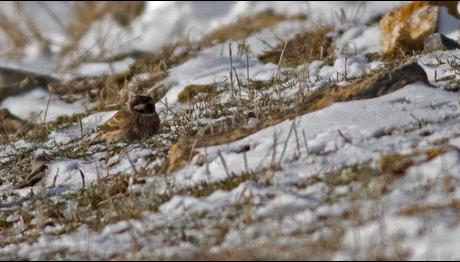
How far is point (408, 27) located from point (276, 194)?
5167 mm

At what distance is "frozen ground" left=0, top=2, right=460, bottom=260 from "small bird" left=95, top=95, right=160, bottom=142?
277 mm

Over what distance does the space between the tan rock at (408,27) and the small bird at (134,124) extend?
3082 mm

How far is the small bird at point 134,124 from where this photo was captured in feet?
21.0

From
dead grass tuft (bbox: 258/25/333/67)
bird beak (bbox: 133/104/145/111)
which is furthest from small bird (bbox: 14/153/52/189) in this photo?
dead grass tuft (bbox: 258/25/333/67)

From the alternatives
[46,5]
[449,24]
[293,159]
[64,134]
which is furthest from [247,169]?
[46,5]

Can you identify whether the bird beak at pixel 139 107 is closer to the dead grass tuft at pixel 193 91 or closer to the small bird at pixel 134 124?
the small bird at pixel 134 124

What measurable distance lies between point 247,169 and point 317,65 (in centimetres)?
424

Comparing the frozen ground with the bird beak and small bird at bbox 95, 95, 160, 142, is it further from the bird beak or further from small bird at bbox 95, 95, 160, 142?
the bird beak

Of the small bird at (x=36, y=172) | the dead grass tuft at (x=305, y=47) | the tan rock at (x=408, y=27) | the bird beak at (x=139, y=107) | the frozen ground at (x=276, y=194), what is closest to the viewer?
the frozen ground at (x=276, y=194)

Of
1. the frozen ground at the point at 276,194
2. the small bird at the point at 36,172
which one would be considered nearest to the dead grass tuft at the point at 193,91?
the frozen ground at the point at 276,194

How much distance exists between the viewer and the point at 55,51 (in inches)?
478

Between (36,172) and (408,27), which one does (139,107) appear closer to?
(36,172)

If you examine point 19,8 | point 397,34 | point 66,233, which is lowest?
point 66,233

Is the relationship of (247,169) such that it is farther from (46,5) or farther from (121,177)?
(46,5)
